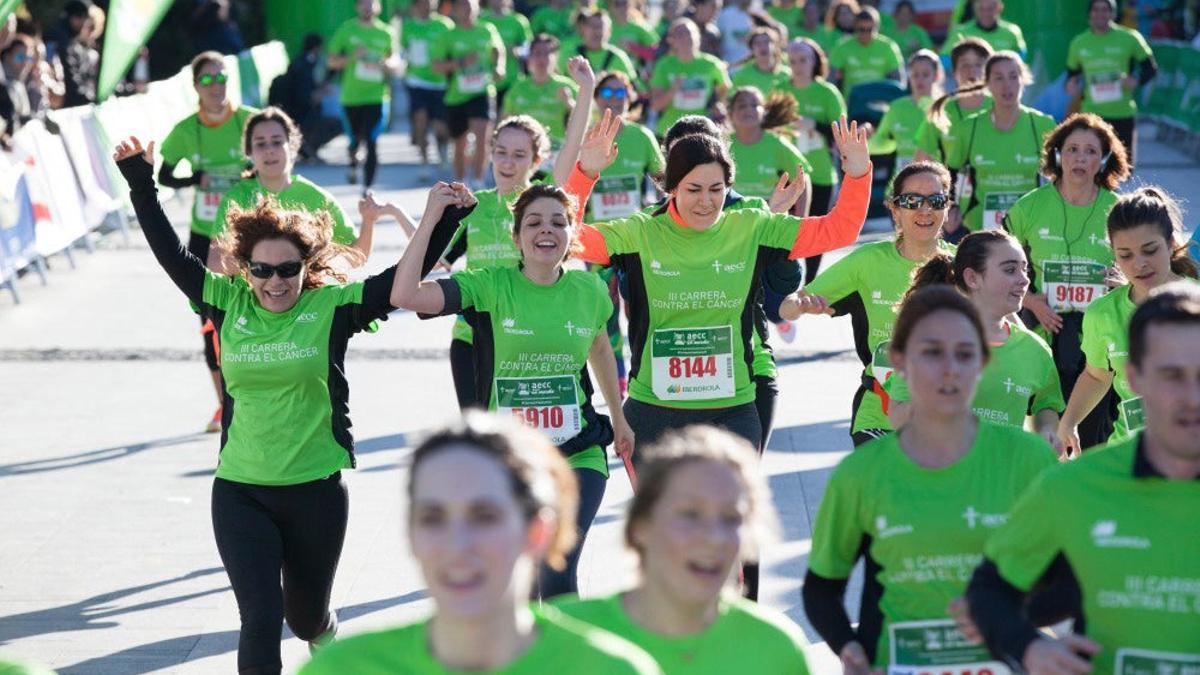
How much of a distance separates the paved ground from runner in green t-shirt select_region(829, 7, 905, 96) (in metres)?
5.92

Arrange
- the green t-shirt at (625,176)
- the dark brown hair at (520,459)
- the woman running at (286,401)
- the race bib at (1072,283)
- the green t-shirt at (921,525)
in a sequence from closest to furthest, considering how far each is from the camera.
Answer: the dark brown hair at (520,459)
the green t-shirt at (921,525)
the woman running at (286,401)
the race bib at (1072,283)
the green t-shirt at (625,176)

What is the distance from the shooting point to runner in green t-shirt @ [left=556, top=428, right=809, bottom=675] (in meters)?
3.45

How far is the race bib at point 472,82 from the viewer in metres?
19.5

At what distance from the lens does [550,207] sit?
21.0 ft

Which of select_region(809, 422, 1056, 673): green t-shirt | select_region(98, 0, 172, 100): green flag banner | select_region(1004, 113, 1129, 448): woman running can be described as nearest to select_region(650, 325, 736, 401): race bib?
select_region(1004, 113, 1129, 448): woman running

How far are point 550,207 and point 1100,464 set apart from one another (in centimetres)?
299

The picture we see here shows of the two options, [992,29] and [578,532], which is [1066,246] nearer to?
[578,532]

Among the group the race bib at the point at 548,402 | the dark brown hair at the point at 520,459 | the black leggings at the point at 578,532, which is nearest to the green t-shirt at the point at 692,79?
the race bib at the point at 548,402

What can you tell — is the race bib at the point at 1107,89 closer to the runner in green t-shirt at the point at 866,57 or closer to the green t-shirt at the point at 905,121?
the runner in green t-shirt at the point at 866,57

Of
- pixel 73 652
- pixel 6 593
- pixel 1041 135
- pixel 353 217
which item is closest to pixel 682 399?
pixel 73 652

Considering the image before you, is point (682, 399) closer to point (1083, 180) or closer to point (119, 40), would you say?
point (1083, 180)

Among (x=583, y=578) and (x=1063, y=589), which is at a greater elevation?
Answer: (x=1063, y=589)

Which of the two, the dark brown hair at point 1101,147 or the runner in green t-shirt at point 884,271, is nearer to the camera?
the runner in green t-shirt at point 884,271

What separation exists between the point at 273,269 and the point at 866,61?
13.9 meters
